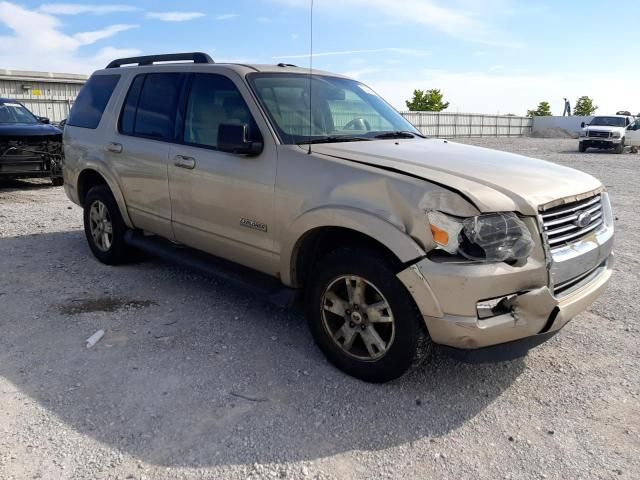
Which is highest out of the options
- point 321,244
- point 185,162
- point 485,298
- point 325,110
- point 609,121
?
point 609,121

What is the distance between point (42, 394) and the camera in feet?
10.5

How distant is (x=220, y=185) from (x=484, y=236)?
2.02 metres

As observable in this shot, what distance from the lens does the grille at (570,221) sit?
303cm

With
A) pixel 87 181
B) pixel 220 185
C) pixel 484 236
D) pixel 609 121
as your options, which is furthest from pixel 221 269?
pixel 609 121

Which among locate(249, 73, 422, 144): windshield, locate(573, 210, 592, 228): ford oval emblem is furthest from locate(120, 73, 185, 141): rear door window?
locate(573, 210, 592, 228): ford oval emblem

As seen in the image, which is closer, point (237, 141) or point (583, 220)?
point (583, 220)

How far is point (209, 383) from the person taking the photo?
335 cm

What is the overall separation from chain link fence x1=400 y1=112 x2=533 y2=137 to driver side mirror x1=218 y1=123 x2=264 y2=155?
3504 centimetres

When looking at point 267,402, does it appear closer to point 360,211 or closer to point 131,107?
point 360,211

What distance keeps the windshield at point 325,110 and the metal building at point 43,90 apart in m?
24.6

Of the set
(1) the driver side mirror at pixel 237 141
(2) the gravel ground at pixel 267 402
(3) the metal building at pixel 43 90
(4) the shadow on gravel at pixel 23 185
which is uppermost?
(3) the metal building at pixel 43 90

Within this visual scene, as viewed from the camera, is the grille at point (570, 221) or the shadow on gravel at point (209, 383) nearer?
the shadow on gravel at point (209, 383)

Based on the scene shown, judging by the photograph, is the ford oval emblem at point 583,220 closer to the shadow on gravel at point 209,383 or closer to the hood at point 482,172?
the hood at point 482,172

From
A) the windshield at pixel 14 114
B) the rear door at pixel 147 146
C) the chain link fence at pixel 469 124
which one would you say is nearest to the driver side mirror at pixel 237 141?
the rear door at pixel 147 146
